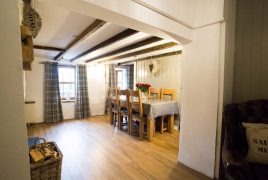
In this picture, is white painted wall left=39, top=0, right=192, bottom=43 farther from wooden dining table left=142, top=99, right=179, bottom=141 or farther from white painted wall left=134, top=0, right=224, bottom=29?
wooden dining table left=142, top=99, right=179, bottom=141

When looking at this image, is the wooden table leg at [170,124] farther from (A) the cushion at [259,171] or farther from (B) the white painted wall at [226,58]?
(A) the cushion at [259,171]

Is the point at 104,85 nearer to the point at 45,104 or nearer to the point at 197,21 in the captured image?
the point at 45,104

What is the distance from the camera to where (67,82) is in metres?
5.07

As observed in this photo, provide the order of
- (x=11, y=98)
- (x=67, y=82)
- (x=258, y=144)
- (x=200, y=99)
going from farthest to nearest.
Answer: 1. (x=67, y=82)
2. (x=200, y=99)
3. (x=258, y=144)
4. (x=11, y=98)

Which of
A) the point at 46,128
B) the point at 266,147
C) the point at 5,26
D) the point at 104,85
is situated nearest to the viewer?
the point at 5,26

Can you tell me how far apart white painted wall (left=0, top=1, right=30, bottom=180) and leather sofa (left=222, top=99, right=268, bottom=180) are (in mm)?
1402

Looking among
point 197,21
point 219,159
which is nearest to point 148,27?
point 197,21

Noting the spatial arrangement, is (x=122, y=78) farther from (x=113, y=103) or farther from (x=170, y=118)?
(x=170, y=118)

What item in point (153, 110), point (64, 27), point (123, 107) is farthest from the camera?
point (123, 107)

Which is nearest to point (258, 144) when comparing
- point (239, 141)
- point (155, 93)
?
point (239, 141)

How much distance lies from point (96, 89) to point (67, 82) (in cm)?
104

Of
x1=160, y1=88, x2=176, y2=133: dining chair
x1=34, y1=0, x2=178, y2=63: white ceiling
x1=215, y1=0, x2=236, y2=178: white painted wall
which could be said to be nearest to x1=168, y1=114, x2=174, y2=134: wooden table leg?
x1=160, y1=88, x2=176, y2=133: dining chair

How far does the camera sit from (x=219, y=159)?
1797 mm

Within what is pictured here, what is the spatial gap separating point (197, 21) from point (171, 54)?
7.02ft
